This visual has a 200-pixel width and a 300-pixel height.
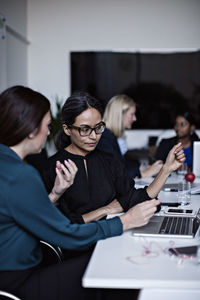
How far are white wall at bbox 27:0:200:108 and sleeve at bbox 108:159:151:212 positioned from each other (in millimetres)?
3724

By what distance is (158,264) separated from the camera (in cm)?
123

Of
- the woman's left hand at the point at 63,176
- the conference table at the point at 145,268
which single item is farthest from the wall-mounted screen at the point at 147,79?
the conference table at the point at 145,268

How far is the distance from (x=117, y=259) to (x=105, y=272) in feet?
0.40

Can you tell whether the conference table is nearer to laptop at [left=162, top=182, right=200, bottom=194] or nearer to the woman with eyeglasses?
the woman with eyeglasses

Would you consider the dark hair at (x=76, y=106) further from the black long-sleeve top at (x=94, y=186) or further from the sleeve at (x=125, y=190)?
the sleeve at (x=125, y=190)

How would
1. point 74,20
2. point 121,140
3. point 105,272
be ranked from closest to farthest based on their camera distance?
1. point 105,272
2. point 121,140
3. point 74,20

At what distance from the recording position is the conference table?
1098 millimetres

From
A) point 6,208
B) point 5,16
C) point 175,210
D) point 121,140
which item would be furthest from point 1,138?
point 5,16

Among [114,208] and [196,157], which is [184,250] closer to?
[114,208]

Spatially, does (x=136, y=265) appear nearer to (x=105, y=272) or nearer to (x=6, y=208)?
(x=105, y=272)

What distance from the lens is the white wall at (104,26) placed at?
5418 millimetres

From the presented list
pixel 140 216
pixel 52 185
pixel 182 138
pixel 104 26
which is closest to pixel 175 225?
pixel 140 216

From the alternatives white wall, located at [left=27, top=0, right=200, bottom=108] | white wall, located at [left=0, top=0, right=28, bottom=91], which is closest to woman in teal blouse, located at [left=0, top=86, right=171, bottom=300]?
white wall, located at [left=0, top=0, right=28, bottom=91]

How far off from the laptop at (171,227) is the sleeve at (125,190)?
0.23 metres
